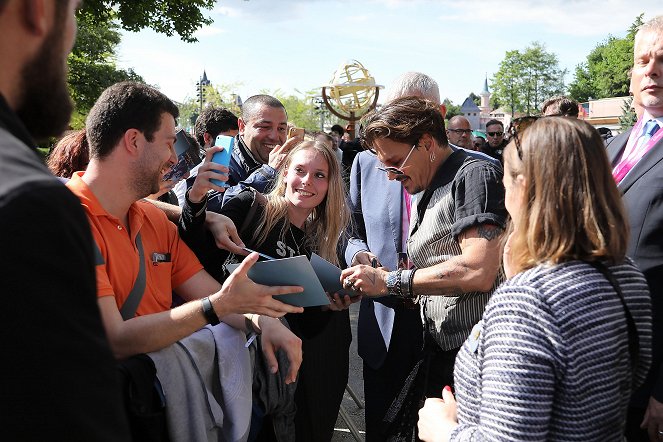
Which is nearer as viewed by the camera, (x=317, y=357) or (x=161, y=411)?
(x=161, y=411)

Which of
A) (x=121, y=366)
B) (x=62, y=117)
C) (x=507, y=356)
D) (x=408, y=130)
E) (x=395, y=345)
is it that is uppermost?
(x=62, y=117)

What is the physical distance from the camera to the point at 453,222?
2.55 m

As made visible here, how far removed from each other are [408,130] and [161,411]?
1.61 meters

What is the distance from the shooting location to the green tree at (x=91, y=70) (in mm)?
29469

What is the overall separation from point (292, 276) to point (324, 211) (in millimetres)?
1196

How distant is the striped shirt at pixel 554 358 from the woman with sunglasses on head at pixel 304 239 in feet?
4.21

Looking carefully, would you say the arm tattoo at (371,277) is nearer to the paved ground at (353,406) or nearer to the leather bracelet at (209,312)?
the leather bracelet at (209,312)

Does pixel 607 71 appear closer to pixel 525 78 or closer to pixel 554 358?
pixel 525 78

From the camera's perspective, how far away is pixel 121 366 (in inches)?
71.1

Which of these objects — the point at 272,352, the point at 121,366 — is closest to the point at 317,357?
the point at 272,352

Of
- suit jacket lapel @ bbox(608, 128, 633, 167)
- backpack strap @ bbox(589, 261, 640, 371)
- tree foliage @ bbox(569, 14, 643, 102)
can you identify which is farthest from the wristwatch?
tree foliage @ bbox(569, 14, 643, 102)

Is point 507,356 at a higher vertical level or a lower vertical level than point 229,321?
higher

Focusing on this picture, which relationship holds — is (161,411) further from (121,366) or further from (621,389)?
(621,389)

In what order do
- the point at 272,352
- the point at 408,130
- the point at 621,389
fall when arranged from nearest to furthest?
the point at 621,389 < the point at 272,352 < the point at 408,130
